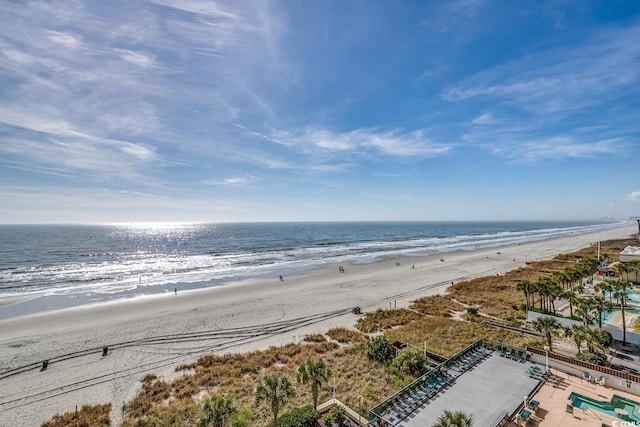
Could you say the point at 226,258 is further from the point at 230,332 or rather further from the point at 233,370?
the point at 233,370

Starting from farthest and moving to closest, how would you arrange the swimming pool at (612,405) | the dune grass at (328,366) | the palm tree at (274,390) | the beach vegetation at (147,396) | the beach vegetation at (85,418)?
the beach vegetation at (147,396) → the dune grass at (328,366) → the beach vegetation at (85,418) → the swimming pool at (612,405) → the palm tree at (274,390)

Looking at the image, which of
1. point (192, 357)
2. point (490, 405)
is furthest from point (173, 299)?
point (490, 405)

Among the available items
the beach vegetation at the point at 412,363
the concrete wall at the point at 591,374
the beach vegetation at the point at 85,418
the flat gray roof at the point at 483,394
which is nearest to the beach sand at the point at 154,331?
the beach vegetation at the point at 85,418

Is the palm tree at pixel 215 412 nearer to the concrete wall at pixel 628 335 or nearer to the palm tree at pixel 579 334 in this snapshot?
the palm tree at pixel 579 334

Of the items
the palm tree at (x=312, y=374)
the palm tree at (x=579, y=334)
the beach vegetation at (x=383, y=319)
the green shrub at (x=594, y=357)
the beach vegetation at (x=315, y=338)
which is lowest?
the beach vegetation at (x=315, y=338)

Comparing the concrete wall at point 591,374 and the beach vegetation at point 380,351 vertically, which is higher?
the concrete wall at point 591,374

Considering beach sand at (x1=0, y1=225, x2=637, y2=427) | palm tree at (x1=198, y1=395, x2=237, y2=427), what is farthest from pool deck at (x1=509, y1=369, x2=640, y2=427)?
beach sand at (x1=0, y1=225, x2=637, y2=427)

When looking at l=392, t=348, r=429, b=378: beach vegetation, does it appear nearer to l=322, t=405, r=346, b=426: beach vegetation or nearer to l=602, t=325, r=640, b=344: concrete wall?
l=322, t=405, r=346, b=426: beach vegetation
